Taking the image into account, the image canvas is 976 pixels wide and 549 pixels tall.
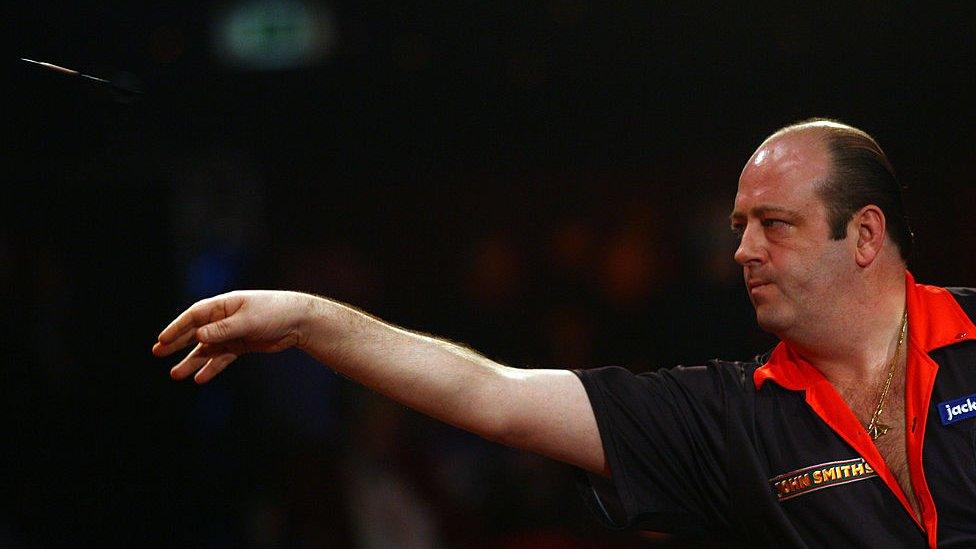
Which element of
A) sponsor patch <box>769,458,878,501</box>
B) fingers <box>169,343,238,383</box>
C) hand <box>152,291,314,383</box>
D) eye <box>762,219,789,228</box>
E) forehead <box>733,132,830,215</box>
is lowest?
sponsor patch <box>769,458,878,501</box>

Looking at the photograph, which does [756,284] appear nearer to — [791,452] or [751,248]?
[751,248]

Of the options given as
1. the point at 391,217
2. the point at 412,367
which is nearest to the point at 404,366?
the point at 412,367

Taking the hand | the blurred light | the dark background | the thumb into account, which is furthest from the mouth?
the blurred light

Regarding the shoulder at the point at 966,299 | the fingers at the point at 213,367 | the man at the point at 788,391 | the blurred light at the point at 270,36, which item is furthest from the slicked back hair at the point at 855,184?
the blurred light at the point at 270,36

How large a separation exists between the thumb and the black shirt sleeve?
1.97 feet

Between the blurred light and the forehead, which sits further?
the blurred light

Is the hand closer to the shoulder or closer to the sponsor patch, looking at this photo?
the sponsor patch

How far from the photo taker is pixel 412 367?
4.73 feet

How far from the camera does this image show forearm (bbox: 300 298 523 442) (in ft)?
4.65

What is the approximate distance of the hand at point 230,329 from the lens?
1.28 meters

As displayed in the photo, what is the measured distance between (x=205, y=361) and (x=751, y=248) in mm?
932

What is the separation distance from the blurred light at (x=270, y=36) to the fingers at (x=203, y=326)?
1757 millimetres

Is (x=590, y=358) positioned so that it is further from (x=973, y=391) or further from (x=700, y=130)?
(x=973, y=391)

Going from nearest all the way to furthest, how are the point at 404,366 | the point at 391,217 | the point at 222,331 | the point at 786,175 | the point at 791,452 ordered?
the point at 222,331 < the point at 404,366 < the point at 791,452 < the point at 786,175 < the point at 391,217
